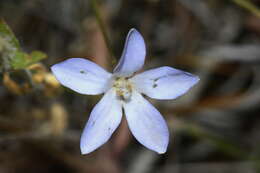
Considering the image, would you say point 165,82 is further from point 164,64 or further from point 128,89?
point 164,64

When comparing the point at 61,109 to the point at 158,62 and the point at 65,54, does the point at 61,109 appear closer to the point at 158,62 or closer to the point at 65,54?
the point at 65,54

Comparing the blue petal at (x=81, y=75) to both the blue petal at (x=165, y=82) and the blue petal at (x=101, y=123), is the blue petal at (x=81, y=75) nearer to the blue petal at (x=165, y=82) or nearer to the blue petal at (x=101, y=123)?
the blue petal at (x=101, y=123)

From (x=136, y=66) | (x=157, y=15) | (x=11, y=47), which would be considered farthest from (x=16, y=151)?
(x=157, y=15)

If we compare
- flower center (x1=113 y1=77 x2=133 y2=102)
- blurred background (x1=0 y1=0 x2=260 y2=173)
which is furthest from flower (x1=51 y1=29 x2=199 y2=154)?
blurred background (x1=0 y1=0 x2=260 y2=173)

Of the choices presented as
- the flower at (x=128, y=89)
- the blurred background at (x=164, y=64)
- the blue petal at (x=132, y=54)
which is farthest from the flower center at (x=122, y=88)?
the blurred background at (x=164, y=64)

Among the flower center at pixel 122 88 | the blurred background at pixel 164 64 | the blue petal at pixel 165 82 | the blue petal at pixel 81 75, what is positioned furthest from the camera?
the blurred background at pixel 164 64

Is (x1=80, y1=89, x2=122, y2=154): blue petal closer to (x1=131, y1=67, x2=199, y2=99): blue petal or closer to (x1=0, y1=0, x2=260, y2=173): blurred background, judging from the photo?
(x1=131, y1=67, x2=199, y2=99): blue petal
